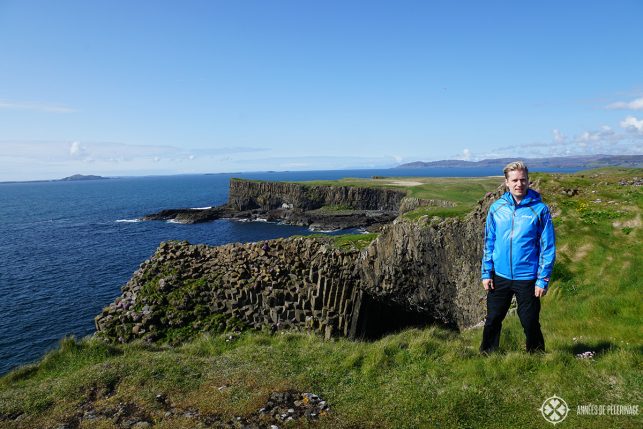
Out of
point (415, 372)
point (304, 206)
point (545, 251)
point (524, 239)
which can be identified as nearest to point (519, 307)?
point (545, 251)

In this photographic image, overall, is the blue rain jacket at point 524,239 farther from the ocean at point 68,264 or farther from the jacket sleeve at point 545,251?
the ocean at point 68,264

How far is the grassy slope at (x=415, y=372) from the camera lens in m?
7.46

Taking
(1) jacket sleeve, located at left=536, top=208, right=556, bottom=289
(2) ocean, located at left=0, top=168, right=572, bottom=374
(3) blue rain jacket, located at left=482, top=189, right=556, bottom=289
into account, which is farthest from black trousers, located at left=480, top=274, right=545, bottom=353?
(2) ocean, located at left=0, top=168, right=572, bottom=374

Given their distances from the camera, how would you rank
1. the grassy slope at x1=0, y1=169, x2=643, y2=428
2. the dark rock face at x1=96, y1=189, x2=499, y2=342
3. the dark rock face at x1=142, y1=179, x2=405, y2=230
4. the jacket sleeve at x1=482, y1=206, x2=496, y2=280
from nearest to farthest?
the grassy slope at x1=0, y1=169, x2=643, y2=428
the jacket sleeve at x1=482, y1=206, x2=496, y2=280
the dark rock face at x1=96, y1=189, x2=499, y2=342
the dark rock face at x1=142, y1=179, x2=405, y2=230

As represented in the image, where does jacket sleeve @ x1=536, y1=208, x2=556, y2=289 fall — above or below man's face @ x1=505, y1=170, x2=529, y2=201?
below

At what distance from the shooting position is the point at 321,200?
10131 cm

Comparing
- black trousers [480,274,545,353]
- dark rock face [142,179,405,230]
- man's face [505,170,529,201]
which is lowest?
dark rock face [142,179,405,230]

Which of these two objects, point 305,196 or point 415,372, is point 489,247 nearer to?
point 415,372

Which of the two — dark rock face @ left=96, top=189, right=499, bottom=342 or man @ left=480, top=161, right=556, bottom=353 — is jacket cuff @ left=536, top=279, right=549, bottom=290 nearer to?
man @ left=480, top=161, right=556, bottom=353

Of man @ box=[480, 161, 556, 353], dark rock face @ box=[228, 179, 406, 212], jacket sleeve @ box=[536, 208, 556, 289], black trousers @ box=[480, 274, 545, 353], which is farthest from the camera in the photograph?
dark rock face @ box=[228, 179, 406, 212]

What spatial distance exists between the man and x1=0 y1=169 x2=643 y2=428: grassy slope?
56.4 inches

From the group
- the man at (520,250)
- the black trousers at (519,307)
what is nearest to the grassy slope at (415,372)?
the black trousers at (519,307)

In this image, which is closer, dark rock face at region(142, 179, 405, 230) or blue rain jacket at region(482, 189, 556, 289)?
blue rain jacket at region(482, 189, 556, 289)

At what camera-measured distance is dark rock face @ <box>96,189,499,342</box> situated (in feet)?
72.6
